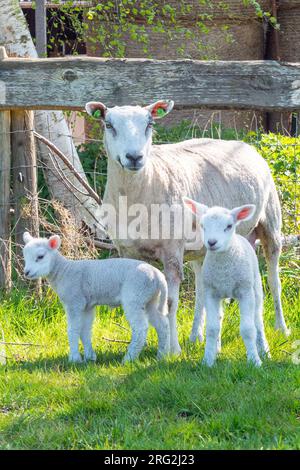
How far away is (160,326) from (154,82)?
1822mm

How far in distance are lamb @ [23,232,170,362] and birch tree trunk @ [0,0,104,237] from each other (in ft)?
6.34

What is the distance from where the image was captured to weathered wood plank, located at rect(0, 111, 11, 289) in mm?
6562

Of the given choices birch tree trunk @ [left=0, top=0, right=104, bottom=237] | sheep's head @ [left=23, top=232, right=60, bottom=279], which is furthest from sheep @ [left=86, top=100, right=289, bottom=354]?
birch tree trunk @ [left=0, top=0, right=104, bottom=237]

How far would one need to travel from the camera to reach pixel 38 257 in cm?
528

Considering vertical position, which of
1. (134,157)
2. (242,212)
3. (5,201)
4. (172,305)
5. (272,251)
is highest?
(134,157)

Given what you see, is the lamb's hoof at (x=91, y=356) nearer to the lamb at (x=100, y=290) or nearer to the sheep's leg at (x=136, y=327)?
the lamb at (x=100, y=290)

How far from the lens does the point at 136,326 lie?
512 centimetres

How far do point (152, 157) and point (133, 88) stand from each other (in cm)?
59

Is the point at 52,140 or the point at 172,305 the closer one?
the point at 172,305

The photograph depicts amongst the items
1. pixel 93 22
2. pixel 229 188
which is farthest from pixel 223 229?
pixel 93 22

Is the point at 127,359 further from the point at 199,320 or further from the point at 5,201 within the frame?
the point at 5,201

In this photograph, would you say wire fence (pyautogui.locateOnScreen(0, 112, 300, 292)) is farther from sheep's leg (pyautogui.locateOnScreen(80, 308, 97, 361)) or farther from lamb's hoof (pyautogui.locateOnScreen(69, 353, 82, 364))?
lamb's hoof (pyautogui.locateOnScreen(69, 353, 82, 364))

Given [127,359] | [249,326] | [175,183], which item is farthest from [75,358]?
[175,183]
